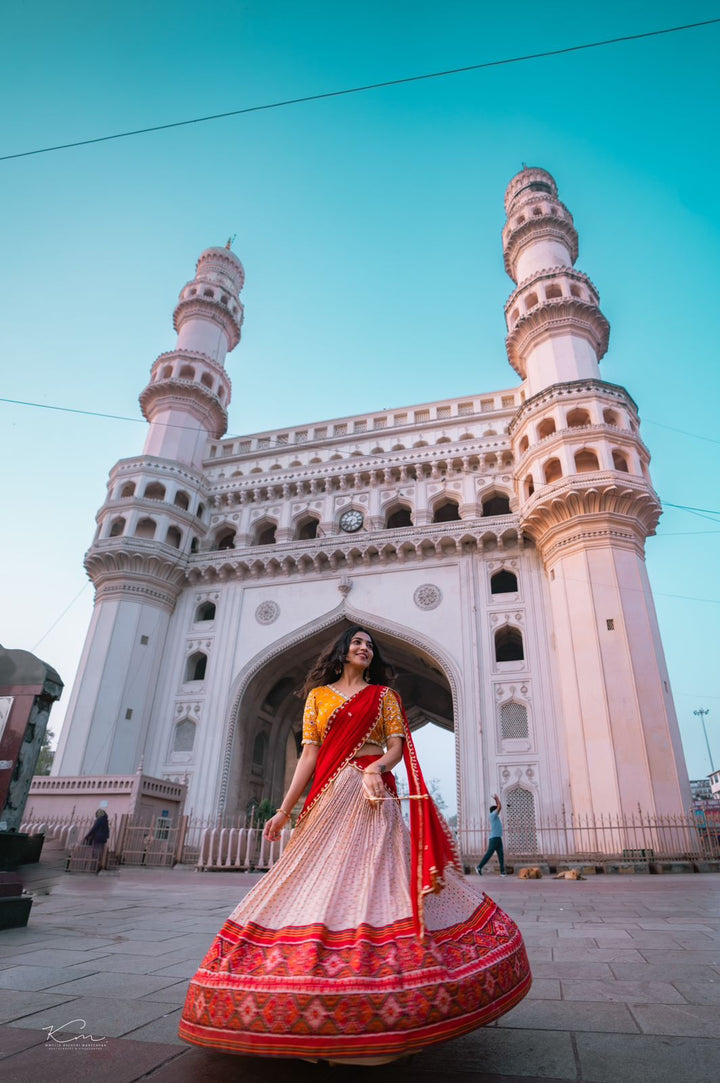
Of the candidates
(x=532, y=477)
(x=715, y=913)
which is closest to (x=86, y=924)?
(x=715, y=913)

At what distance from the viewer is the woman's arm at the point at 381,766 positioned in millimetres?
2504

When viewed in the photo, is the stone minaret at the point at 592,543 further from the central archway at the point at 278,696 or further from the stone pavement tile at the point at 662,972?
the stone pavement tile at the point at 662,972

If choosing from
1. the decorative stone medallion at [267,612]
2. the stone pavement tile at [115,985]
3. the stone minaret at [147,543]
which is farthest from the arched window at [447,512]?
the stone pavement tile at [115,985]

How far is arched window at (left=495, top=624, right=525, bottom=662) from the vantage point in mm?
17797

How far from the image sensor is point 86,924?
16.1ft

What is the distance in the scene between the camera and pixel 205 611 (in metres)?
21.2

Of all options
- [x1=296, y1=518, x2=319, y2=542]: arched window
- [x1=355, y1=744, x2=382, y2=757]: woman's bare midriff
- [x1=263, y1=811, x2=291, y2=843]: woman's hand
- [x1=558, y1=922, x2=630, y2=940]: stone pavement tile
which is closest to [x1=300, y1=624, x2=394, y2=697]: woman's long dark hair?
[x1=355, y1=744, x2=382, y2=757]: woman's bare midriff

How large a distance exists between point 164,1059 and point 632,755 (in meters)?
13.8

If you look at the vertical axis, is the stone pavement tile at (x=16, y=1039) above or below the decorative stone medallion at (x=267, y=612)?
below

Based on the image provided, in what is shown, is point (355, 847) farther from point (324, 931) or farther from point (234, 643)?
point (234, 643)

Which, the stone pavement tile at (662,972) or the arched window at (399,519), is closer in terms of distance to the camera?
the stone pavement tile at (662,972)

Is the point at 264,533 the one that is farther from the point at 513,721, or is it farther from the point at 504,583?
the point at 513,721

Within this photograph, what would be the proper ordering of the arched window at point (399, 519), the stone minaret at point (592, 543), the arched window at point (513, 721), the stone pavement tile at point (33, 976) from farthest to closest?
the arched window at point (399, 519), the arched window at point (513, 721), the stone minaret at point (592, 543), the stone pavement tile at point (33, 976)

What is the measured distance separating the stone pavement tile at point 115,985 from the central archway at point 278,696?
14.3 metres
